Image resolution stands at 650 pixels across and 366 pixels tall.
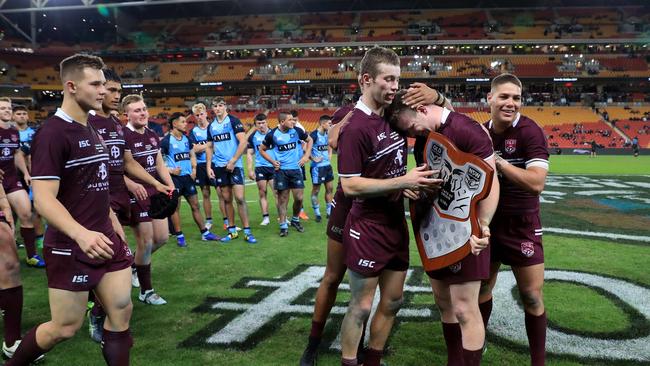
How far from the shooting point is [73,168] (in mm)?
Answer: 3076

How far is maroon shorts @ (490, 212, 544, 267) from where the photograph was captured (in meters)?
3.64

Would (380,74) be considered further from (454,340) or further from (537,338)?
(537,338)

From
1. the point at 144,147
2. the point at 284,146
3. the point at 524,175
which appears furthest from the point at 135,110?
the point at 524,175

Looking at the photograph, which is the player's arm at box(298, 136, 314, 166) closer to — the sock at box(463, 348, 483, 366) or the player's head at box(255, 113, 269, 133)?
the player's head at box(255, 113, 269, 133)

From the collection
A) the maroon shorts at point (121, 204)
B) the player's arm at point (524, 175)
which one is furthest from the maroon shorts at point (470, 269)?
the maroon shorts at point (121, 204)

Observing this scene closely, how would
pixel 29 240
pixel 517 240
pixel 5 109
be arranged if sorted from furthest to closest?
pixel 29 240, pixel 5 109, pixel 517 240

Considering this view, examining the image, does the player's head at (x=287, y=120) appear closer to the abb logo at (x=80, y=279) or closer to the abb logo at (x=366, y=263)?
the abb logo at (x=366, y=263)

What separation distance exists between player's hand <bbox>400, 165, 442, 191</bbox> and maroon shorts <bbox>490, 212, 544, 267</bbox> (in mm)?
1125

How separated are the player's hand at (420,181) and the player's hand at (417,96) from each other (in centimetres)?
45

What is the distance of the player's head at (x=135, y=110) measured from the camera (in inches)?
225

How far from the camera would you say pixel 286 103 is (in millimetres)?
55531

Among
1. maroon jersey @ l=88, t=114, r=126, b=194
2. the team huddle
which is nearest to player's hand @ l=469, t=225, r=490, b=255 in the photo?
the team huddle

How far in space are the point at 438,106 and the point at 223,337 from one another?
2964 mm

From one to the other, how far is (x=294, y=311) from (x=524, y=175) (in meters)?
2.91
